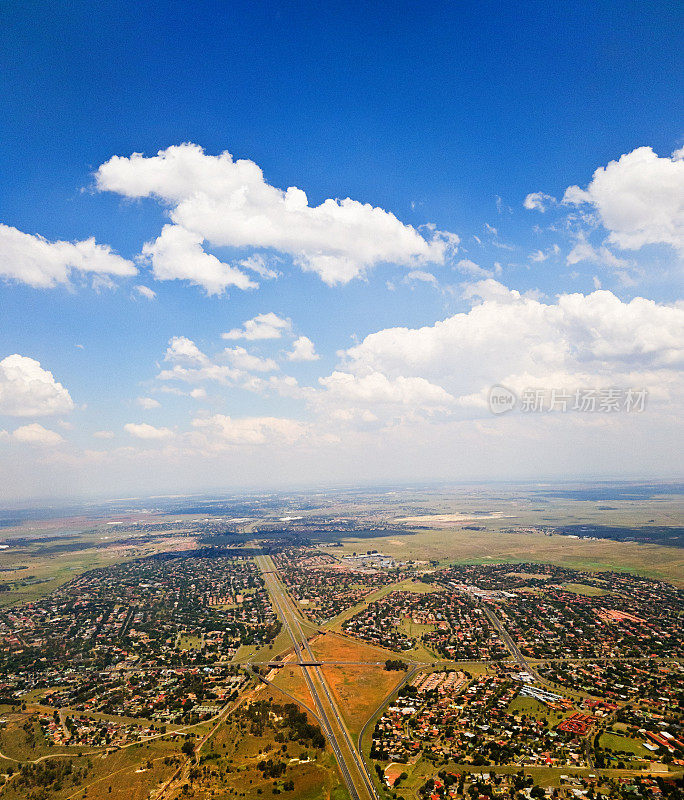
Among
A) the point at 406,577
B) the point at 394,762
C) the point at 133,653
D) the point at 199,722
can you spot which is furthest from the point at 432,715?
the point at 406,577

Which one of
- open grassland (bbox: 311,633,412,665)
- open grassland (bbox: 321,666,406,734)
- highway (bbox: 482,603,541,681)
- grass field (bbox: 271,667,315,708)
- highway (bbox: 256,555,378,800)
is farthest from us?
open grassland (bbox: 311,633,412,665)

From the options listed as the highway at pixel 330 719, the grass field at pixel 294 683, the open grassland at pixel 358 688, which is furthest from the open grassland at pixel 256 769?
the grass field at pixel 294 683

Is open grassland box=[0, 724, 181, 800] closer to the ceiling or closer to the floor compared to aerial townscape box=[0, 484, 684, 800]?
closer to the ceiling

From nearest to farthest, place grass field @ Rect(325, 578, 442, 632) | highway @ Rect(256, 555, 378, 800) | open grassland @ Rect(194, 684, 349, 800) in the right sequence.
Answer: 1. open grassland @ Rect(194, 684, 349, 800)
2. highway @ Rect(256, 555, 378, 800)
3. grass field @ Rect(325, 578, 442, 632)

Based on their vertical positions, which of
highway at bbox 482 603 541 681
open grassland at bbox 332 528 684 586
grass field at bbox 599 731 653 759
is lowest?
open grassland at bbox 332 528 684 586

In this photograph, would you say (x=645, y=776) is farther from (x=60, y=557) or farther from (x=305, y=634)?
(x=60, y=557)

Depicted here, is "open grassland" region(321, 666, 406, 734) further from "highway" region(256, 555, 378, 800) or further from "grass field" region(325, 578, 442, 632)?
"grass field" region(325, 578, 442, 632)

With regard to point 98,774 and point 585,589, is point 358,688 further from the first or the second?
point 585,589

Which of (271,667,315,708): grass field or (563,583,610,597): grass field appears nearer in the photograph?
(271,667,315,708): grass field

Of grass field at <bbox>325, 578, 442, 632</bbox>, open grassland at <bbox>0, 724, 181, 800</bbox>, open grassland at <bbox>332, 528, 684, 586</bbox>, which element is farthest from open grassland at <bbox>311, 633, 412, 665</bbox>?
open grassland at <bbox>332, 528, 684, 586</bbox>

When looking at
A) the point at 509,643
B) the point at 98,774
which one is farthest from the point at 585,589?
the point at 98,774
